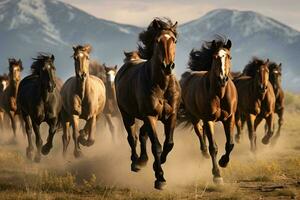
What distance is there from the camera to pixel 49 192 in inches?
396

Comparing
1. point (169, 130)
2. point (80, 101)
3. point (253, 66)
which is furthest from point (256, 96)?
point (169, 130)

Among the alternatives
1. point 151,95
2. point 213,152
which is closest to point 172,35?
point 151,95

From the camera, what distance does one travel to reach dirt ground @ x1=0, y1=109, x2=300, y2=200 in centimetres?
978

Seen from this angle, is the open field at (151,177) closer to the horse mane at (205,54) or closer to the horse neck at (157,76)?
the horse neck at (157,76)

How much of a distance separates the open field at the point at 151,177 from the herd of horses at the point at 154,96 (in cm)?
47

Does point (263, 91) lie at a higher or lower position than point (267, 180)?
higher

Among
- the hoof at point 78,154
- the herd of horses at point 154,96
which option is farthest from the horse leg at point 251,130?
the hoof at point 78,154

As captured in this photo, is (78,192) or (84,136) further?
(84,136)

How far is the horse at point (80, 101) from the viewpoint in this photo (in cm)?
1512

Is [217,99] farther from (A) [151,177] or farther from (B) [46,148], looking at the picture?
(B) [46,148]

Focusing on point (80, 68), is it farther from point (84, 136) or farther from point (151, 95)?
point (151, 95)

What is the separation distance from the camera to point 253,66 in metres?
17.1

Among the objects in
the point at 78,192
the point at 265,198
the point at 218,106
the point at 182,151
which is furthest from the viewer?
the point at 182,151

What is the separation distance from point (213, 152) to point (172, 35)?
2832 millimetres
